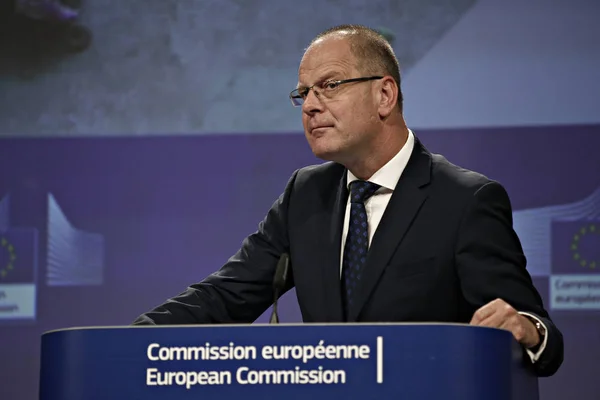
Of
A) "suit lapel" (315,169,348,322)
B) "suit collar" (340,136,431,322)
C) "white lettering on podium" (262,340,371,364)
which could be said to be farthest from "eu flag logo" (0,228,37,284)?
"white lettering on podium" (262,340,371,364)

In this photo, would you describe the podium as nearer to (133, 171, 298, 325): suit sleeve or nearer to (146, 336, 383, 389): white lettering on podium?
(146, 336, 383, 389): white lettering on podium

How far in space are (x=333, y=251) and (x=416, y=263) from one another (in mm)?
248

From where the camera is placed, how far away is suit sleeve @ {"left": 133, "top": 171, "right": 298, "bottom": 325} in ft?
8.28

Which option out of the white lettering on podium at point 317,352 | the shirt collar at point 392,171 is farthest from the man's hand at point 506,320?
the shirt collar at point 392,171

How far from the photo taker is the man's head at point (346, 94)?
2.54 metres

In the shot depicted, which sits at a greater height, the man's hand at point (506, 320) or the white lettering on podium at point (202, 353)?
the man's hand at point (506, 320)

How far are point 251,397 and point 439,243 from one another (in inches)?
33.8

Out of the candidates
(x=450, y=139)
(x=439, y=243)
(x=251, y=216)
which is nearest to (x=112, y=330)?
(x=439, y=243)

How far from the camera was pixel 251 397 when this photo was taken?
5.66 feet

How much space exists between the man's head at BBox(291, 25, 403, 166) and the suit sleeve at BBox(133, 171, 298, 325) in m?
0.32

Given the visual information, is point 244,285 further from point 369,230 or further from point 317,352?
point 317,352

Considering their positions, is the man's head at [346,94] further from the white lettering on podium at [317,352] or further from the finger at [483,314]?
the white lettering on podium at [317,352]

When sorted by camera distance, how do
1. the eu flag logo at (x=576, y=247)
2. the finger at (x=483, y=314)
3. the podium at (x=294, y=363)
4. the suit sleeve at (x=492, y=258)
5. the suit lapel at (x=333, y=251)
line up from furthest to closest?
the eu flag logo at (x=576, y=247), the suit lapel at (x=333, y=251), the suit sleeve at (x=492, y=258), the finger at (x=483, y=314), the podium at (x=294, y=363)

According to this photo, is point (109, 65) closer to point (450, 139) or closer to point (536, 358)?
point (450, 139)
